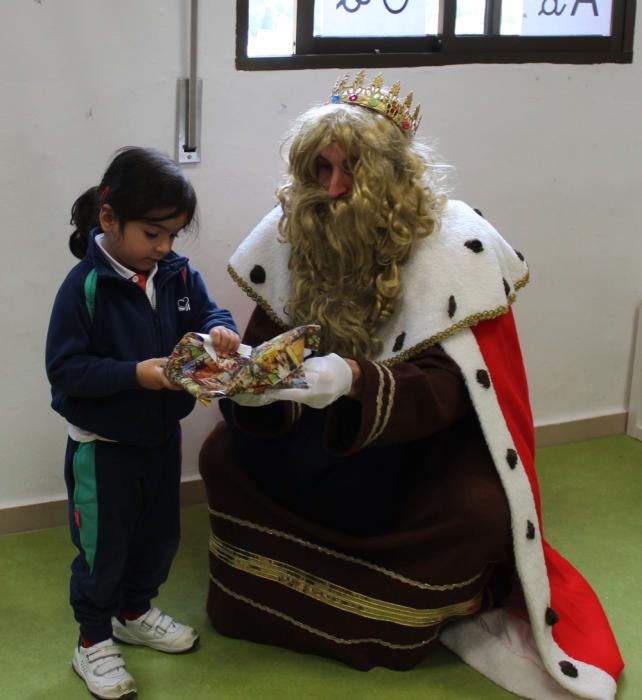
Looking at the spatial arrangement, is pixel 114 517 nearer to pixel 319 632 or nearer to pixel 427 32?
pixel 319 632

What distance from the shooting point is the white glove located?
1.66 metres

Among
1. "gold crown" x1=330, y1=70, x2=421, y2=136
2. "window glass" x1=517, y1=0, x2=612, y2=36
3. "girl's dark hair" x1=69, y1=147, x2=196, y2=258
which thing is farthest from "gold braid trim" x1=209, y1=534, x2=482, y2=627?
"window glass" x1=517, y1=0, x2=612, y2=36

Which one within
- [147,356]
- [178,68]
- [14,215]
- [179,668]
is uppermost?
[178,68]

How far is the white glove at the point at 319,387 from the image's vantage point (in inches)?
65.3

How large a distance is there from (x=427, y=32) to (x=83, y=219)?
1.27 meters

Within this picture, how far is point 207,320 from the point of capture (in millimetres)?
1866

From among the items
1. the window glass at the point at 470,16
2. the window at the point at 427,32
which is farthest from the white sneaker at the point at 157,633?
the window glass at the point at 470,16

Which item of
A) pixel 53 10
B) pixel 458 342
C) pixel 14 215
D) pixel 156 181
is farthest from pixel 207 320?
pixel 53 10

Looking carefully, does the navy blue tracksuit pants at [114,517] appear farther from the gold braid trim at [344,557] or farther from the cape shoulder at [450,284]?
the cape shoulder at [450,284]

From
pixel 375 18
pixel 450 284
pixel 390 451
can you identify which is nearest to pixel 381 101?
pixel 450 284

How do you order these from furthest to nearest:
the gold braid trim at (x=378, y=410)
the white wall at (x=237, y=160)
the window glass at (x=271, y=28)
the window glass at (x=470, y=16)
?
the window glass at (x=470, y=16)
the window glass at (x=271, y=28)
the white wall at (x=237, y=160)
the gold braid trim at (x=378, y=410)

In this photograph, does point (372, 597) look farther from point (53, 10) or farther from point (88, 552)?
point (53, 10)

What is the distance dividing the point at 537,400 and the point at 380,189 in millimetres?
1461

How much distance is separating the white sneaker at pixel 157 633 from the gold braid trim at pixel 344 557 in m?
0.24
